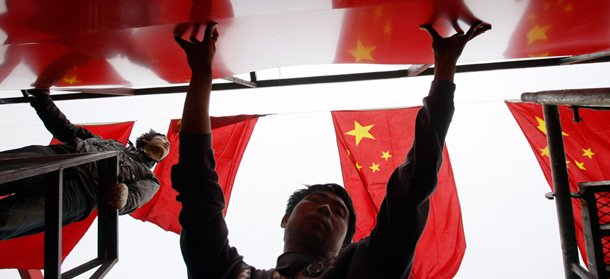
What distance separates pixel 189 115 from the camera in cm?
98

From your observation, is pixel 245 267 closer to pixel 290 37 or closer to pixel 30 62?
pixel 290 37

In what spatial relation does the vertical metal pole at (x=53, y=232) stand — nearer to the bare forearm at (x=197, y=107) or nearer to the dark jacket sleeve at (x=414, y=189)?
the bare forearm at (x=197, y=107)

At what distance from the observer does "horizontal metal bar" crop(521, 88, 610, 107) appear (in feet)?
3.20

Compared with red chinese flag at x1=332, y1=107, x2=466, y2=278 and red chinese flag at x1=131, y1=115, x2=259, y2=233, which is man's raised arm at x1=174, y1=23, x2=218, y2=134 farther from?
red chinese flag at x1=332, y1=107, x2=466, y2=278

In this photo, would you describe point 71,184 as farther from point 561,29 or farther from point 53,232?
point 561,29

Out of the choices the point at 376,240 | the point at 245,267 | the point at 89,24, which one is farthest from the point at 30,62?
the point at 376,240

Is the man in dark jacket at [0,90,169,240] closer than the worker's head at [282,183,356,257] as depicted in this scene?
No

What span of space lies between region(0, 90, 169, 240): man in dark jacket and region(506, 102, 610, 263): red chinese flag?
339 cm

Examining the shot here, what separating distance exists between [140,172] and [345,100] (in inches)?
118

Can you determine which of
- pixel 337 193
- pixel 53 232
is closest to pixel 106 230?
pixel 53 232

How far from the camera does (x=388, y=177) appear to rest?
9.53 ft

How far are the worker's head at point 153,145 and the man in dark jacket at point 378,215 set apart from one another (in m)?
1.57

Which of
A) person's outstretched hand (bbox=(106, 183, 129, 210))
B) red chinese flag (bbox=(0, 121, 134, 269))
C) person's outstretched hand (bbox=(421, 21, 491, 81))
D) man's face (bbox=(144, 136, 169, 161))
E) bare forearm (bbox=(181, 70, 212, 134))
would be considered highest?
man's face (bbox=(144, 136, 169, 161))

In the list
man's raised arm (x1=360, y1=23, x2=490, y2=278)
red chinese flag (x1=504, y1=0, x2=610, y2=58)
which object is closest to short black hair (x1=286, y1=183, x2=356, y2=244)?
man's raised arm (x1=360, y1=23, x2=490, y2=278)
